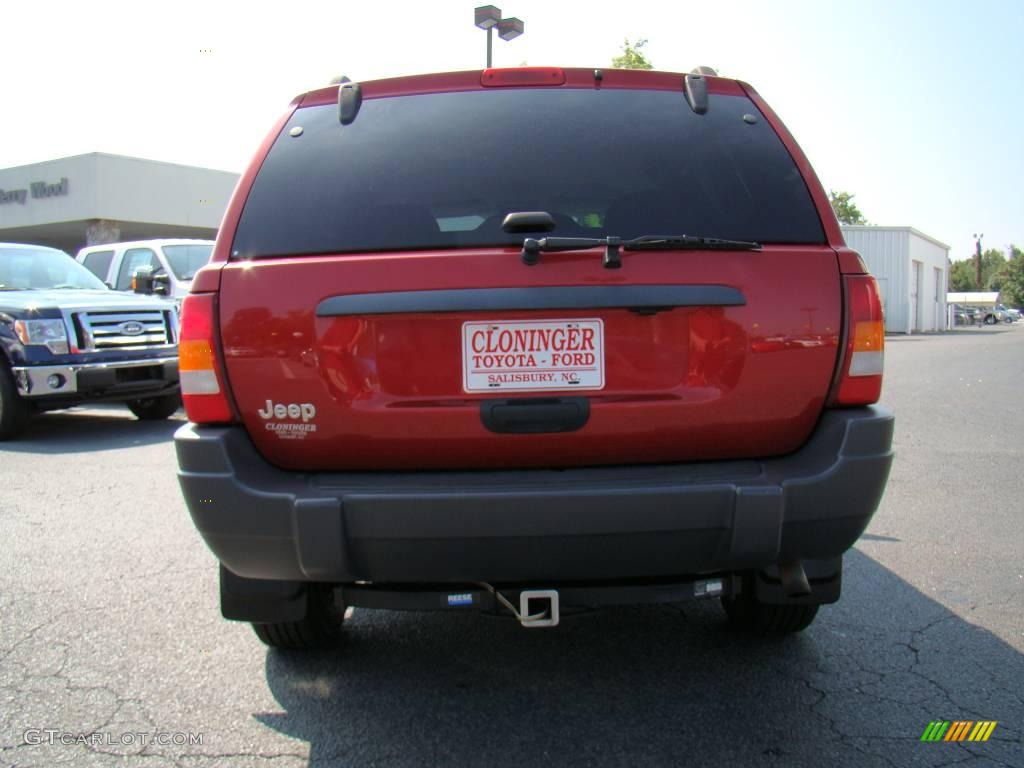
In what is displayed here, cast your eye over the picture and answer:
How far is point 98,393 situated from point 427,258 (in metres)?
7.02

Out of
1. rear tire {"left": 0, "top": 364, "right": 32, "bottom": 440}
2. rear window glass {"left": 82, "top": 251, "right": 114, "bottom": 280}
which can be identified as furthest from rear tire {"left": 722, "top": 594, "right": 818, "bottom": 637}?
rear window glass {"left": 82, "top": 251, "right": 114, "bottom": 280}

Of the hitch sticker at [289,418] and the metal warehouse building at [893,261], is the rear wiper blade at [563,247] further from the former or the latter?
the metal warehouse building at [893,261]

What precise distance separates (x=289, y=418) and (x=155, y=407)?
813 cm

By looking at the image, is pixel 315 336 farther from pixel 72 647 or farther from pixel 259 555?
pixel 72 647

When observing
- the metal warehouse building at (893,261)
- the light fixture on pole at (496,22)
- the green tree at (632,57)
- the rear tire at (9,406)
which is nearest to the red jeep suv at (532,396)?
the rear tire at (9,406)

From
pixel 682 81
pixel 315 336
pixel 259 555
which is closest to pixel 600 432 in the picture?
pixel 315 336

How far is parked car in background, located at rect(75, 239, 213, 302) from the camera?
37.1ft

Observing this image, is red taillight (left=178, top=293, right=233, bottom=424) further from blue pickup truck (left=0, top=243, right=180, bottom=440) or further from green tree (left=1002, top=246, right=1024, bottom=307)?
green tree (left=1002, top=246, right=1024, bottom=307)

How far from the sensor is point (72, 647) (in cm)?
336

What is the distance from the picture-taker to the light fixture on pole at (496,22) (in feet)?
44.2

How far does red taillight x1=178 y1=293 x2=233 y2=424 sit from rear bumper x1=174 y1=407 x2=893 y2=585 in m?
0.06

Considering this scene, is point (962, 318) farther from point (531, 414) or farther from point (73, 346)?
point (531, 414)

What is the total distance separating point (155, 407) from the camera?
32.2 feet

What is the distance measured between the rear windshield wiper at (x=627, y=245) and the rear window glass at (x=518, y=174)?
2.6 inches
